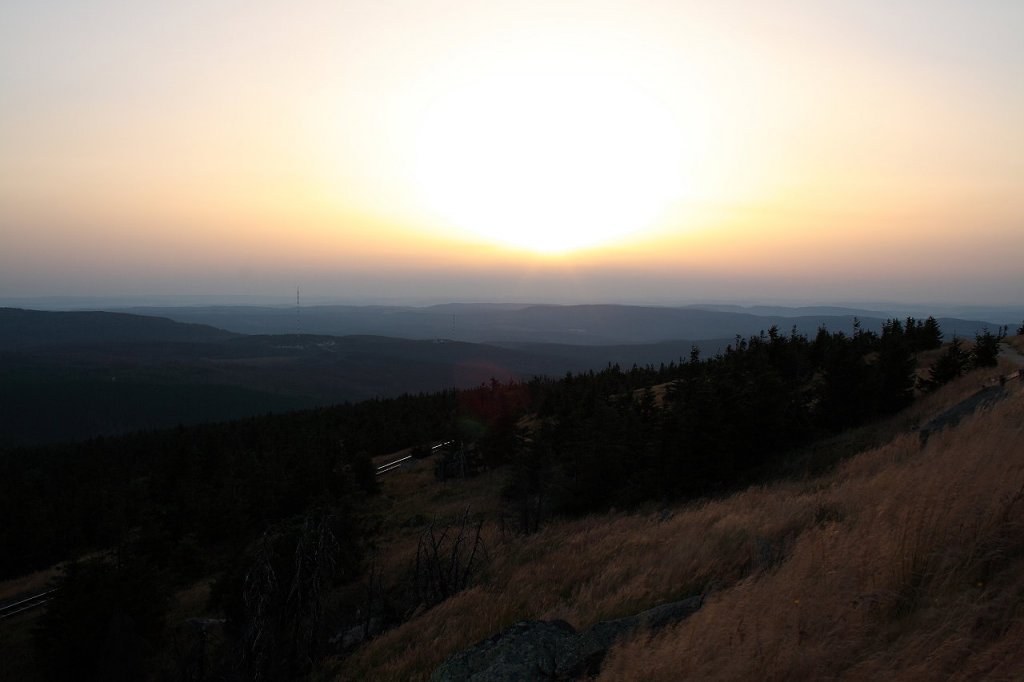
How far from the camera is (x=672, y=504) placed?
53.0 feet

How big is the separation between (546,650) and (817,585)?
2934mm

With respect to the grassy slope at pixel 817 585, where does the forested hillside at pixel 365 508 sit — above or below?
below

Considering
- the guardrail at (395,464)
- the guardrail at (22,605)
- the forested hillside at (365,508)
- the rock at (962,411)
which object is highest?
the rock at (962,411)

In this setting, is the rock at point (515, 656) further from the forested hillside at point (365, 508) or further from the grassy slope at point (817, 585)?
the forested hillside at point (365, 508)

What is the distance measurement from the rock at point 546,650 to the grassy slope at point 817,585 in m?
0.35

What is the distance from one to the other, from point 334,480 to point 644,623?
27324 millimetres

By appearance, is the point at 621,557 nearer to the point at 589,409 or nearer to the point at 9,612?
the point at 589,409

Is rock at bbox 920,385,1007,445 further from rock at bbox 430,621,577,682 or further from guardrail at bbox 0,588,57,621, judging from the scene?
guardrail at bbox 0,588,57,621

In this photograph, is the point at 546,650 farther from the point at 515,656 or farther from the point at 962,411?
the point at 962,411

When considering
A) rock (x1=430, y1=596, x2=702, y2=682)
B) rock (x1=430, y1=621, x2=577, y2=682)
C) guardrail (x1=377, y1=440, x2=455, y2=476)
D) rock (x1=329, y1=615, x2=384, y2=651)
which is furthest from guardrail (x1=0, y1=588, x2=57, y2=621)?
rock (x1=430, y1=596, x2=702, y2=682)

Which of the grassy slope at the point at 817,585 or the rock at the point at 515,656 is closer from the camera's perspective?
the grassy slope at the point at 817,585

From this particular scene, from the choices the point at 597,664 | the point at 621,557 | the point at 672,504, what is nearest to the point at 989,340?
the point at 672,504

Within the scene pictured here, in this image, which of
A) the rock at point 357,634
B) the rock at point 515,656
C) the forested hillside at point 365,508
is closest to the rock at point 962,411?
the forested hillside at point 365,508

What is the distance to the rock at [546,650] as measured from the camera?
5.55 m
